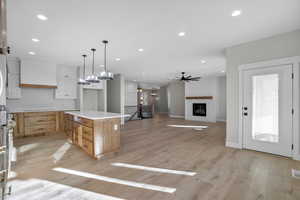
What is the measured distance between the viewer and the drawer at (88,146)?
3.10 m

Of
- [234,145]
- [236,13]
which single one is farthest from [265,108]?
[236,13]

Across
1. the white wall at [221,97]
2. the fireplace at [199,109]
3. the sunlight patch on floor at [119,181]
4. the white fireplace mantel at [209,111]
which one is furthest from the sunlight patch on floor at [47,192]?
the white wall at [221,97]

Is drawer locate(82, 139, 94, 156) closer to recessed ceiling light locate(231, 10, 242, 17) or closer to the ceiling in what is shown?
the ceiling

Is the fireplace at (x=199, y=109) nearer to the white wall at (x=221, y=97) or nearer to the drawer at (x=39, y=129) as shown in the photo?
the white wall at (x=221, y=97)

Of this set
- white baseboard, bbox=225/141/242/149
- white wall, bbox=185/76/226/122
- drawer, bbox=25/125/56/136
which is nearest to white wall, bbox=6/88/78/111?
drawer, bbox=25/125/56/136

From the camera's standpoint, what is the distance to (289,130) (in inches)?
120

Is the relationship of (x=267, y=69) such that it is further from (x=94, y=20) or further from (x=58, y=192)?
(x=58, y=192)

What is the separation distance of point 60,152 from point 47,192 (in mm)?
1758

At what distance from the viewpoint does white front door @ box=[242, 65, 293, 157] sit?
10.1 feet

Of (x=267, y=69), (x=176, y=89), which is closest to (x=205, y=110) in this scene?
(x=176, y=89)

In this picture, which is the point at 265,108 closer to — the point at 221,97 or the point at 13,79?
the point at 221,97

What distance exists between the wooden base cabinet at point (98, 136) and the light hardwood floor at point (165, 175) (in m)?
0.19

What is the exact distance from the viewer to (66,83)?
19.4ft

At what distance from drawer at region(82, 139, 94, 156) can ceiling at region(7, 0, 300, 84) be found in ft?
8.22
